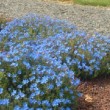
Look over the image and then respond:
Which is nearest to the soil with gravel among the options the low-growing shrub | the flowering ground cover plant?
the flowering ground cover plant

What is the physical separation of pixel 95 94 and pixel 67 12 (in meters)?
7.94

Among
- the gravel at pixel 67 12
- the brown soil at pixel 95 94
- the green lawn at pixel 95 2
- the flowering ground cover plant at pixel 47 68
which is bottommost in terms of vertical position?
the green lawn at pixel 95 2

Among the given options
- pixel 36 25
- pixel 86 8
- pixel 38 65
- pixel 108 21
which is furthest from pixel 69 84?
pixel 86 8

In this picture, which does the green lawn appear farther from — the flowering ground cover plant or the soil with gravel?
the flowering ground cover plant

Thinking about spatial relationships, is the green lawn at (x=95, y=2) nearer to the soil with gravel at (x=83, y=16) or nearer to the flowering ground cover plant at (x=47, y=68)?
the soil with gravel at (x=83, y=16)

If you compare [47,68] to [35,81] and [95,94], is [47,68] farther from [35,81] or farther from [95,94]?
[95,94]

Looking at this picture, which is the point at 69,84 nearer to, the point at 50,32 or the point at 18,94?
the point at 18,94

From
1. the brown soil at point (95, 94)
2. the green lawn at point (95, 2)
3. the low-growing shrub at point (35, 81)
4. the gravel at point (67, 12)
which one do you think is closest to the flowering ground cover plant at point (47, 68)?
the low-growing shrub at point (35, 81)

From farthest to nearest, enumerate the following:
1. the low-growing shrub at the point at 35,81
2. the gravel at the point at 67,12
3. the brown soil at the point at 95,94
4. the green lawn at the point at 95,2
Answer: the green lawn at the point at 95,2, the gravel at the point at 67,12, the brown soil at the point at 95,94, the low-growing shrub at the point at 35,81

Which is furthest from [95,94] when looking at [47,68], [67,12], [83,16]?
[67,12]

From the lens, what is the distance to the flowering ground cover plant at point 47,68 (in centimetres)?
523

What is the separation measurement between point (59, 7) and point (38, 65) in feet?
31.2

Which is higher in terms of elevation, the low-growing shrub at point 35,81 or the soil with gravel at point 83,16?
the low-growing shrub at point 35,81

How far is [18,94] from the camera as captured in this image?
17.1 ft
